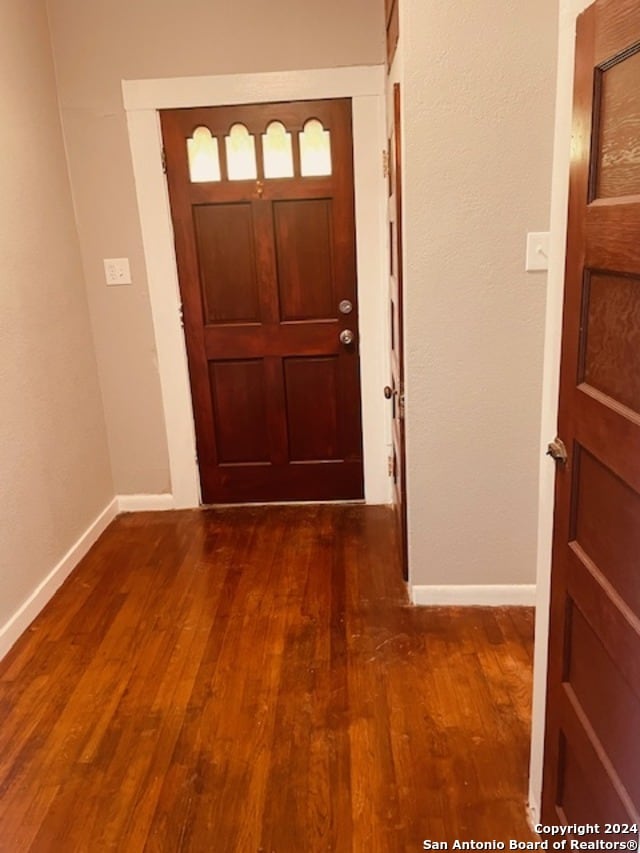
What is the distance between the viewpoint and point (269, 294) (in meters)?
3.22

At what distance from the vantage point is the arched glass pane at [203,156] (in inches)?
121

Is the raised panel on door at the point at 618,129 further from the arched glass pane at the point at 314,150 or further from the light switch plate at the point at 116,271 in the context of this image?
the light switch plate at the point at 116,271

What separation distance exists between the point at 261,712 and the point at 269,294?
1.93 metres

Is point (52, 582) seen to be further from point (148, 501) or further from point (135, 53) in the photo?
point (135, 53)

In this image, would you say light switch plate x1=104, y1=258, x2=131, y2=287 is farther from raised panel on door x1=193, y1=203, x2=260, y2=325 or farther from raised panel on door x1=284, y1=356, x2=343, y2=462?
raised panel on door x1=284, y1=356, x2=343, y2=462

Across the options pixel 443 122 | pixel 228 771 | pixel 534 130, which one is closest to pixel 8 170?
pixel 443 122

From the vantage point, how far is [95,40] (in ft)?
9.68

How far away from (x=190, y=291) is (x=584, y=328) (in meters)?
2.40

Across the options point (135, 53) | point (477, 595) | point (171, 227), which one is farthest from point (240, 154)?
point (477, 595)

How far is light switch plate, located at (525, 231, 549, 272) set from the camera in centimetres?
214

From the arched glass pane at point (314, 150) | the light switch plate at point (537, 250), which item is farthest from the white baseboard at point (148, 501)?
the light switch plate at point (537, 250)

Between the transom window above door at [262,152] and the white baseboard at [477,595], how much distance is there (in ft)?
6.28

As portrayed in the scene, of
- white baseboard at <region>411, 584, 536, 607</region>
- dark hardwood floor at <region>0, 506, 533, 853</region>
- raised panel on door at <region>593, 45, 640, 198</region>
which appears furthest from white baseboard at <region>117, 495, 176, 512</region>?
raised panel on door at <region>593, 45, 640, 198</region>

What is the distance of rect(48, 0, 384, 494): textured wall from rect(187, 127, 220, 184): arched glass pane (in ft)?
0.87
